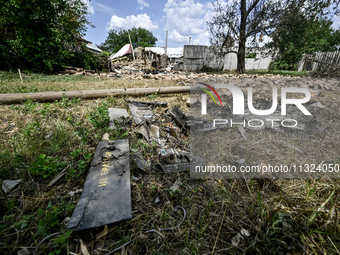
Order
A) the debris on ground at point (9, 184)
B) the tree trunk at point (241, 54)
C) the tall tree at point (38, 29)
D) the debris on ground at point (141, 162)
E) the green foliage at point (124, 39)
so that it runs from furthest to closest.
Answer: the green foliage at point (124, 39), the tree trunk at point (241, 54), the tall tree at point (38, 29), the debris on ground at point (141, 162), the debris on ground at point (9, 184)

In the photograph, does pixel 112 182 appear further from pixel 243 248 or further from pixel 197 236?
pixel 243 248

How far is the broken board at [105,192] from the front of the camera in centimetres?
117

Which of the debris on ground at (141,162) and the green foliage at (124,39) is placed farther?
the green foliage at (124,39)

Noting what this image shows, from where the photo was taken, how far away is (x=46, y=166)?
62.7 inches

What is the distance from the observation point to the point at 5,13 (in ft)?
23.6

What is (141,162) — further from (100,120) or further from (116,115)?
(116,115)

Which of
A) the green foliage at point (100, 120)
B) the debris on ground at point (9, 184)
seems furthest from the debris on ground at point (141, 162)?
the debris on ground at point (9, 184)

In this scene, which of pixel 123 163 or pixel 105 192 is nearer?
pixel 105 192

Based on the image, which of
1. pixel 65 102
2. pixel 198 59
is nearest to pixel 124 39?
pixel 198 59

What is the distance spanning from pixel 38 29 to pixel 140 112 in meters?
9.30

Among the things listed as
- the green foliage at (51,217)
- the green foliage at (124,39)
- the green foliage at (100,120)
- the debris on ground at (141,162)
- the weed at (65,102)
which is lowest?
the green foliage at (51,217)

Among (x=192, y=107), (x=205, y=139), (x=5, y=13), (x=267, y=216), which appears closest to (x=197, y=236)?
(x=267, y=216)

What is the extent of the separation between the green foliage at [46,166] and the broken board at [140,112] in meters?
1.32

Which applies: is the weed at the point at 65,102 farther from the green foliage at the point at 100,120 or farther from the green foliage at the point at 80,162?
the green foliage at the point at 80,162
